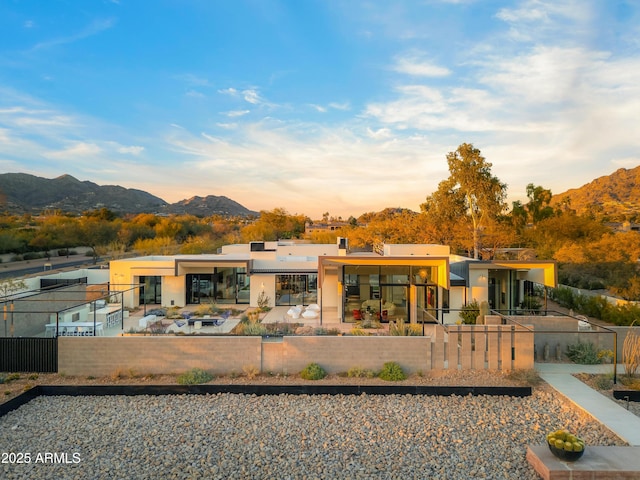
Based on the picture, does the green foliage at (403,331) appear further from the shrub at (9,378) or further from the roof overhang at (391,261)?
the shrub at (9,378)

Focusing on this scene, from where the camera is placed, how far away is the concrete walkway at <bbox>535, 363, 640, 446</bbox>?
710 centimetres

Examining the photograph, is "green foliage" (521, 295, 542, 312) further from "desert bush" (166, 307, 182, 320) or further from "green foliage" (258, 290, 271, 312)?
"desert bush" (166, 307, 182, 320)

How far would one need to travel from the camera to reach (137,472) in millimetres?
6039

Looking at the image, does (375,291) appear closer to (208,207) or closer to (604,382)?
(604,382)

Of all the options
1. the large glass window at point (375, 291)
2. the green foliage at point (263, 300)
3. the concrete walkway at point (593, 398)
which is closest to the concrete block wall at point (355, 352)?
the concrete walkway at point (593, 398)

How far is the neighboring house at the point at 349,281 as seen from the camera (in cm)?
1584

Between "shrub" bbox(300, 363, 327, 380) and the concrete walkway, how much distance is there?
5726mm

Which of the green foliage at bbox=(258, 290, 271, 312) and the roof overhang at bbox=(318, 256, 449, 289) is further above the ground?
the roof overhang at bbox=(318, 256, 449, 289)

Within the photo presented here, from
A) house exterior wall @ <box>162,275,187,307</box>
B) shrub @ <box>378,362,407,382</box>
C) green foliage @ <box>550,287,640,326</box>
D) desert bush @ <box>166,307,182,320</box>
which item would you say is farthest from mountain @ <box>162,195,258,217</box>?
shrub @ <box>378,362,407,382</box>

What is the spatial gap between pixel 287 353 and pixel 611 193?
106549 millimetres

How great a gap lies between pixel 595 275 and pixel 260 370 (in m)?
23.9

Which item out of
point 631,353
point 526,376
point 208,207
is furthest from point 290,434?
point 208,207

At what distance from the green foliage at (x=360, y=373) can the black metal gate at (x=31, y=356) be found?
7.87m

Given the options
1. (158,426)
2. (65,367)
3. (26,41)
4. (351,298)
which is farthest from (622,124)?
(26,41)
